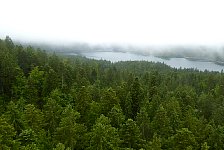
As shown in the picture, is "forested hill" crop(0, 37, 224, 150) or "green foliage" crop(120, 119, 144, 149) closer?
"forested hill" crop(0, 37, 224, 150)

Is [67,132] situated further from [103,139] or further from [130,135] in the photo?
[130,135]

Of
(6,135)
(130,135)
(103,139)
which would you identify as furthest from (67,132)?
(6,135)

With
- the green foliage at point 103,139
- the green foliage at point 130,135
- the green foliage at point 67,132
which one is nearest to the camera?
the green foliage at point 103,139

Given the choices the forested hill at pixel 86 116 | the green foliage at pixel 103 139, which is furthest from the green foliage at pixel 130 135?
the green foliage at pixel 103 139

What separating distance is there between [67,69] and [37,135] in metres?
46.8

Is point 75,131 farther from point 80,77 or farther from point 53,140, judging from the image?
point 80,77

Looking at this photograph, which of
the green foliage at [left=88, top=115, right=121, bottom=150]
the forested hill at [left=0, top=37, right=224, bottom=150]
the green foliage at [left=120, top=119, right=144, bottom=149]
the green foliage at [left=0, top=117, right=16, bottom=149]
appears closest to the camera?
the green foliage at [left=0, top=117, right=16, bottom=149]

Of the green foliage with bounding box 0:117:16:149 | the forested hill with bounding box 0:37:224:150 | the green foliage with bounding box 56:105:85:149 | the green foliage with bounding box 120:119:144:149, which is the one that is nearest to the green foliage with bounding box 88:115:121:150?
the forested hill with bounding box 0:37:224:150

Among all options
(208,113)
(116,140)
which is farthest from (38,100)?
(208,113)

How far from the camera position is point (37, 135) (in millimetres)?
55906

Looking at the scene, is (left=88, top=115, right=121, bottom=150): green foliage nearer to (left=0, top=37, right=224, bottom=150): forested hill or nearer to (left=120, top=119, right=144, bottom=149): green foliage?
(left=0, top=37, right=224, bottom=150): forested hill

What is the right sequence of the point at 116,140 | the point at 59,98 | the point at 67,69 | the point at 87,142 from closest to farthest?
the point at 116,140
the point at 87,142
the point at 59,98
the point at 67,69

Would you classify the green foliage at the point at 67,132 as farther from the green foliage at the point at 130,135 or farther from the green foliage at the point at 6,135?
the green foliage at the point at 6,135

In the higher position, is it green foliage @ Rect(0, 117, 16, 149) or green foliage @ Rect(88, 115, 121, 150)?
green foliage @ Rect(0, 117, 16, 149)
